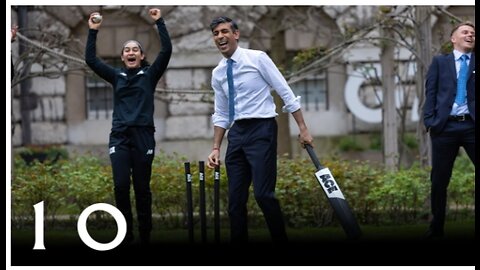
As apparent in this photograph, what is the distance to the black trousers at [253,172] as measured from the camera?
8.82m

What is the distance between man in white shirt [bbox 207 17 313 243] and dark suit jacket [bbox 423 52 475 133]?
4.32ft

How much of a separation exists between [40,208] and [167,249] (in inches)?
46.4

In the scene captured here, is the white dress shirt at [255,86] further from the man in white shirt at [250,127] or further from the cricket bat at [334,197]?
the cricket bat at [334,197]

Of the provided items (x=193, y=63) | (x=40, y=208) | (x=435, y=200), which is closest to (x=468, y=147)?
(x=435, y=200)

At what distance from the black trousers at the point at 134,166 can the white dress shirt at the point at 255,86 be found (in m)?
0.86

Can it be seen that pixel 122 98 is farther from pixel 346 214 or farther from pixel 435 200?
pixel 435 200

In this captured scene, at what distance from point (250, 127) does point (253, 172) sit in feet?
1.15

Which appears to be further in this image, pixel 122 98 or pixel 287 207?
pixel 287 207

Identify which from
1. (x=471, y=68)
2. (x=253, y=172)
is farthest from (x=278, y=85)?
(x=471, y=68)

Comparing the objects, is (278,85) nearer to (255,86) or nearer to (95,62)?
(255,86)

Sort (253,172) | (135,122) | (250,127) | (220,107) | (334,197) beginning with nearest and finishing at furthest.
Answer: (253,172), (250,127), (334,197), (220,107), (135,122)

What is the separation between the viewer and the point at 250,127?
29.3 ft

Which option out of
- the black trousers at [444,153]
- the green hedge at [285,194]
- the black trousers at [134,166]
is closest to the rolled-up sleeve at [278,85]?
the black trousers at [134,166]

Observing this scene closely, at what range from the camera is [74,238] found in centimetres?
1019
